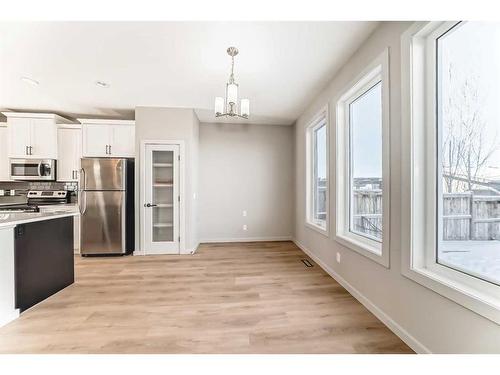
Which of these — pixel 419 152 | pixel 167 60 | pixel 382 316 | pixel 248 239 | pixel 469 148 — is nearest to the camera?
pixel 469 148

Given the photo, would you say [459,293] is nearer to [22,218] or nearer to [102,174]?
[22,218]

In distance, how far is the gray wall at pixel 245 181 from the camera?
16.7ft

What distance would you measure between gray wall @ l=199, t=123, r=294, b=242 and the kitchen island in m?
2.58

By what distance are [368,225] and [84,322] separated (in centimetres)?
289

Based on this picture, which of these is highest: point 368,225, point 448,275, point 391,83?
point 391,83

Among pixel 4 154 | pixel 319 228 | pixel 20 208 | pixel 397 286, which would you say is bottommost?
pixel 397 286

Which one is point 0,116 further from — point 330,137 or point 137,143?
point 330,137

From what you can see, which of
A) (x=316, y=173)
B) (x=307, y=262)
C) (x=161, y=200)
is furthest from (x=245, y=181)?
(x=307, y=262)

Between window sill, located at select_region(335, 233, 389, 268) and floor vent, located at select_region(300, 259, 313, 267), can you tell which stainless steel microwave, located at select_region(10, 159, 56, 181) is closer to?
floor vent, located at select_region(300, 259, 313, 267)

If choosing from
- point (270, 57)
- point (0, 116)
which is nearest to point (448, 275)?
point (270, 57)

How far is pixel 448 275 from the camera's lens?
1494 millimetres

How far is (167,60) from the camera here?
104 inches

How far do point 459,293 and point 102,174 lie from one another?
15.2 feet

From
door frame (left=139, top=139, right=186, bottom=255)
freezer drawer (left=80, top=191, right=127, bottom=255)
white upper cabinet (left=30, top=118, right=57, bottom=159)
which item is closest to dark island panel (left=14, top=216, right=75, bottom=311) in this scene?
freezer drawer (left=80, top=191, right=127, bottom=255)
